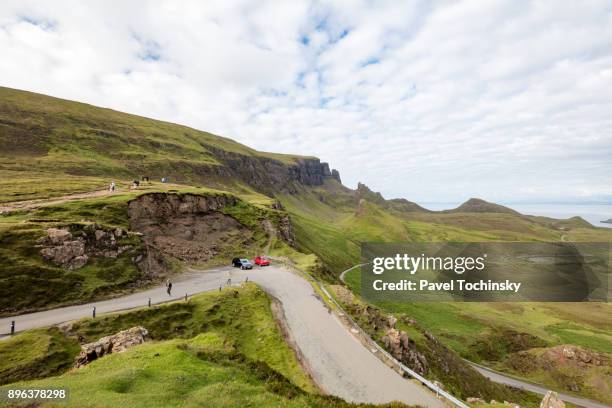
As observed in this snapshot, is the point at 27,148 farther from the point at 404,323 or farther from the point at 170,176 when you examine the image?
the point at 404,323

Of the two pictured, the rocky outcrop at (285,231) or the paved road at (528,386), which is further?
the rocky outcrop at (285,231)

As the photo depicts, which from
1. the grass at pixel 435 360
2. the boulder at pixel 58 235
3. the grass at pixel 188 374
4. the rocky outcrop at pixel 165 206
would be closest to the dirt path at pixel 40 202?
the rocky outcrop at pixel 165 206

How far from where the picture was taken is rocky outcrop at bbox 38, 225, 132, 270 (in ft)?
112

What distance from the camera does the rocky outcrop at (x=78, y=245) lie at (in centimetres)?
3406

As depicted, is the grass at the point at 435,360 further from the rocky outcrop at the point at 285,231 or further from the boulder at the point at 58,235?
the rocky outcrop at the point at 285,231

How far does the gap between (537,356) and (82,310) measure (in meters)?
76.6

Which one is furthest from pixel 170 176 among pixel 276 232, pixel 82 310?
pixel 82 310

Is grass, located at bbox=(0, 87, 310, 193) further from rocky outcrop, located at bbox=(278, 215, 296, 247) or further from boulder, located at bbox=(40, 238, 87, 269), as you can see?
rocky outcrop, located at bbox=(278, 215, 296, 247)

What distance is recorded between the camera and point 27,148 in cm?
10025

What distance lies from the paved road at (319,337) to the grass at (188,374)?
78.1 inches

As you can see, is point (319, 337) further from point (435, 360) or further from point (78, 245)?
point (78, 245)

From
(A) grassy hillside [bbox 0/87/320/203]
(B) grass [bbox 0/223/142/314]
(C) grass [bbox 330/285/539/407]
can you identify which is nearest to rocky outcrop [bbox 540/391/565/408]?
(C) grass [bbox 330/285/539/407]

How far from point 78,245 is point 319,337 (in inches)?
1210

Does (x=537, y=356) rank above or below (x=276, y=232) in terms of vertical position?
below
